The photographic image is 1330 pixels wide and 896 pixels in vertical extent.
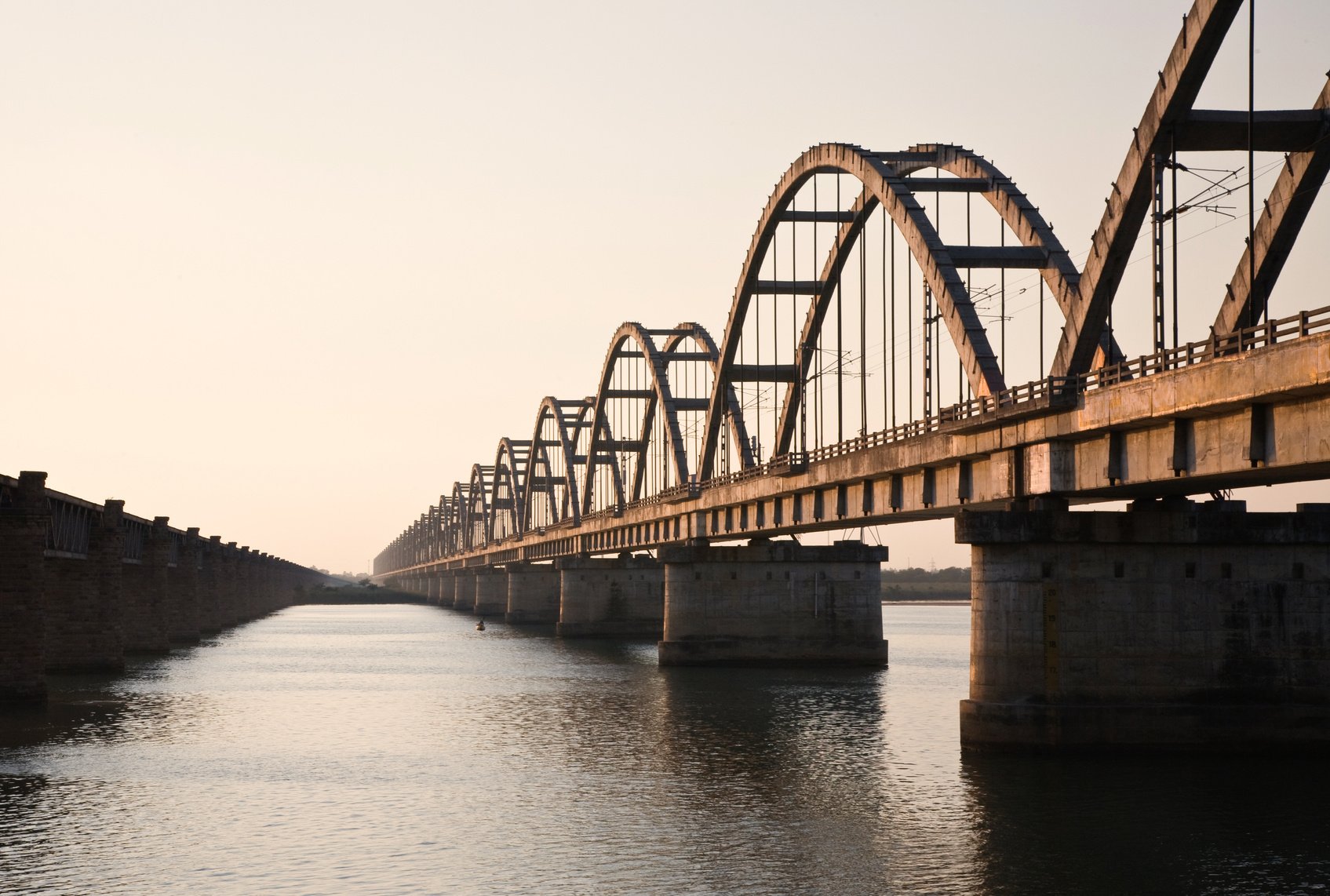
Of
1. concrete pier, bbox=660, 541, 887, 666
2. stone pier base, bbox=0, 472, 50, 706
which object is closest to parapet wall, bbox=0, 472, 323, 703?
stone pier base, bbox=0, 472, 50, 706

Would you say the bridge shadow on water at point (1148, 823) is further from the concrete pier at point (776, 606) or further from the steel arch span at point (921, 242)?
the concrete pier at point (776, 606)

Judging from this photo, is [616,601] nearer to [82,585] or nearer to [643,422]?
[643,422]

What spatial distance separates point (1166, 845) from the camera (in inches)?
1175

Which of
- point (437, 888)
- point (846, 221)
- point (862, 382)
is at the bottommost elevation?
point (437, 888)

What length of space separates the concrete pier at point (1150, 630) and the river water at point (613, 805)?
1.15 m

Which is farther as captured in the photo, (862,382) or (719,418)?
(719,418)

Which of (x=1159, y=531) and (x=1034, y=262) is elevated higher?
(x=1034, y=262)

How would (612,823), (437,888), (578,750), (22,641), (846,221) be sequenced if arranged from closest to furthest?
(437,888)
(612,823)
(578,750)
(22,641)
(846,221)

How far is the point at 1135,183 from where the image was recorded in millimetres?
38281

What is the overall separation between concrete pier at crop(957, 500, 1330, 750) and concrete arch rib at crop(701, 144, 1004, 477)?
6302 millimetres

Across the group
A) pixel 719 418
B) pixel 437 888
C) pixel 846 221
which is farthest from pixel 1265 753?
pixel 719 418

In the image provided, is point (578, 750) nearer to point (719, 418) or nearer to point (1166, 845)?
point (1166, 845)

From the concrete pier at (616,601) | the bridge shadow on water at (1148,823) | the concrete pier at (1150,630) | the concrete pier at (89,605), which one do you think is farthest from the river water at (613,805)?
the concrete pier at (616,601)

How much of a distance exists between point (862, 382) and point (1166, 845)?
35494 millimetres
